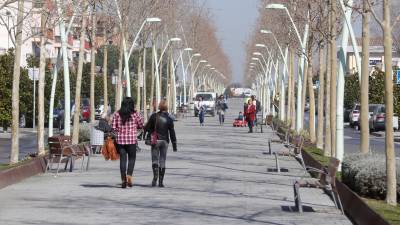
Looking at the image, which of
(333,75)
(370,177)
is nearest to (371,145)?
(333,75)

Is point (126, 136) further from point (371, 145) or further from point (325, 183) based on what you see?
point (371, 145)

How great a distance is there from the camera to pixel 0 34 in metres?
89.0

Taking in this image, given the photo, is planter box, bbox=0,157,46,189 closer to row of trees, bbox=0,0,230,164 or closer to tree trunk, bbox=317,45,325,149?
row of trees, bbox=0,0,230,164

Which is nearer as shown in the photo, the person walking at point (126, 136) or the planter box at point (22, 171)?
the person walking at point (126, 136)

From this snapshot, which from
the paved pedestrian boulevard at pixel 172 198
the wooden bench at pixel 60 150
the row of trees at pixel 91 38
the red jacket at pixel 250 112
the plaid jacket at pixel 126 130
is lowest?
the paved pedestrian boulevard at pixel 172 198

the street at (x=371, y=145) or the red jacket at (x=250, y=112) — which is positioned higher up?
the red jacket at (x=250, y=112)

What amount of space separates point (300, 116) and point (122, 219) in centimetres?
2961

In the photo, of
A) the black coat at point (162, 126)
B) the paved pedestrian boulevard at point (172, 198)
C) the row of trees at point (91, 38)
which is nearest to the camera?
the paved pedestrian boulevard at point (172, 198)

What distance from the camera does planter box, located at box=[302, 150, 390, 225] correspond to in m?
13.0

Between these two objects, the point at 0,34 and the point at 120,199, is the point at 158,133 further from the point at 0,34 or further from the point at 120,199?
the point at 0,34

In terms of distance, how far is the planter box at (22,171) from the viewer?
67.3 ft

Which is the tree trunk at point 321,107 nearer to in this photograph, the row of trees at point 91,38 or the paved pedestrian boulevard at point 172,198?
the paved pedestrian boulevard at point 172,198

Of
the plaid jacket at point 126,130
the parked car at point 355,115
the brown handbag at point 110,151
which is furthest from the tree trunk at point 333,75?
the parked car at point 355,115

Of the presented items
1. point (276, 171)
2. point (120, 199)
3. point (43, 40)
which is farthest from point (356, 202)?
point (43, 40)
